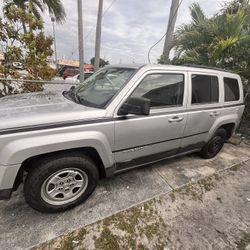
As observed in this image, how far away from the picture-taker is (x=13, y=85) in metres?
5.18

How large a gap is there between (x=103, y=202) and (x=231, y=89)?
3.23 metres

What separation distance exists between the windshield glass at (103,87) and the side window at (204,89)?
1149mm

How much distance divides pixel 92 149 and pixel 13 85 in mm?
4159

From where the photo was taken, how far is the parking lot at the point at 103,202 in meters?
2.08

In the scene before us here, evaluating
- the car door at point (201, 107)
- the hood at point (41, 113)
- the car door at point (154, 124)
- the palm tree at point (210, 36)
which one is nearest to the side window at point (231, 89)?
the car door at point (201, 107)

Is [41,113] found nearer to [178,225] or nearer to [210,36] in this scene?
[178,225]

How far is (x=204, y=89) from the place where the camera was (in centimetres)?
324

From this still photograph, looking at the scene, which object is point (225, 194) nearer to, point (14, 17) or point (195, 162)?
point (195, 162)

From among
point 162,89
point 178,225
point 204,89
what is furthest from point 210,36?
point 178,225

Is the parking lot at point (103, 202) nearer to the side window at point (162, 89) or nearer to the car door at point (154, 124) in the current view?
the car door at point (154, 124)

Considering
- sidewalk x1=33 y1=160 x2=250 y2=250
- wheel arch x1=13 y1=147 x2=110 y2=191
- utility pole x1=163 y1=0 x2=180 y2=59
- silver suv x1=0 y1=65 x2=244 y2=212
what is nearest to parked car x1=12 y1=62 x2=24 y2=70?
silver suv x1=0 y1=65 x2=244 y2=212

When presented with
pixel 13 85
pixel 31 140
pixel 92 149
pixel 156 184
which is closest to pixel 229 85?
pixel 156 184

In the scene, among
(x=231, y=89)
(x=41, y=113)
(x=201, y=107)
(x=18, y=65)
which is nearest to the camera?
(x=41, y=113)

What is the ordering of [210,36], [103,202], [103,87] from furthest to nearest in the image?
[210,36]
[103,87]
[103,202]
